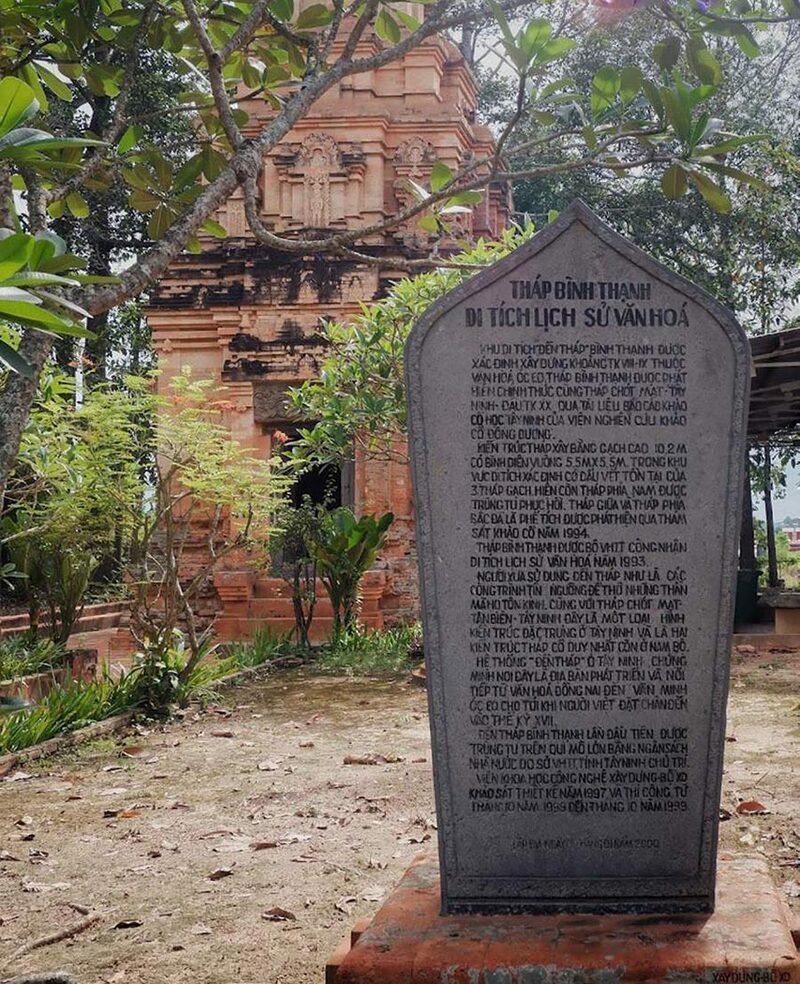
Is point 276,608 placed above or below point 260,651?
above

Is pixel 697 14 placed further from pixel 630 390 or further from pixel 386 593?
pixel 386 593

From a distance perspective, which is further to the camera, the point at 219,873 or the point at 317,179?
the point at 317,179

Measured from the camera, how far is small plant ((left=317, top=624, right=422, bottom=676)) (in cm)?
1112

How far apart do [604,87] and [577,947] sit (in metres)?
2.77

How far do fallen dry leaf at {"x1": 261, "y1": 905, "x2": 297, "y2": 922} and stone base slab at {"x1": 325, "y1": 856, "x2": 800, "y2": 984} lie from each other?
101cm

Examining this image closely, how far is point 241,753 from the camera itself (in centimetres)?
698

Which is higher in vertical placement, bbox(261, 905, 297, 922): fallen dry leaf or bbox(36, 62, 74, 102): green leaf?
bbox(36, 62, 74, 102): green leaf

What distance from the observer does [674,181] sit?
4109 mm

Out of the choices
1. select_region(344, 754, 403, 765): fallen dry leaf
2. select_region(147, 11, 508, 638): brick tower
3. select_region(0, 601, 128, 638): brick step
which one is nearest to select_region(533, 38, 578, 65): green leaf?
select_region(344, 754, 403, 765): fallen dry leaf

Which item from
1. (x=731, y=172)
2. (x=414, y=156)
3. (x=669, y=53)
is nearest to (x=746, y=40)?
(x=669, y=53)

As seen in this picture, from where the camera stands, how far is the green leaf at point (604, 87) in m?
3.89

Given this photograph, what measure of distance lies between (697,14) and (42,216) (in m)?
2.39

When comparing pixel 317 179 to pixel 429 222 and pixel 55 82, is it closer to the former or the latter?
pixel 429 222

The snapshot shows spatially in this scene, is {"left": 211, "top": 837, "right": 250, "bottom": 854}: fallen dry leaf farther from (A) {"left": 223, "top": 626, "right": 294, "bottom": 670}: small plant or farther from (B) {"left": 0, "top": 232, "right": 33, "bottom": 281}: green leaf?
(A) {"left": 223, "top": 626, "right": 294, "bottom": 670}: small plant
